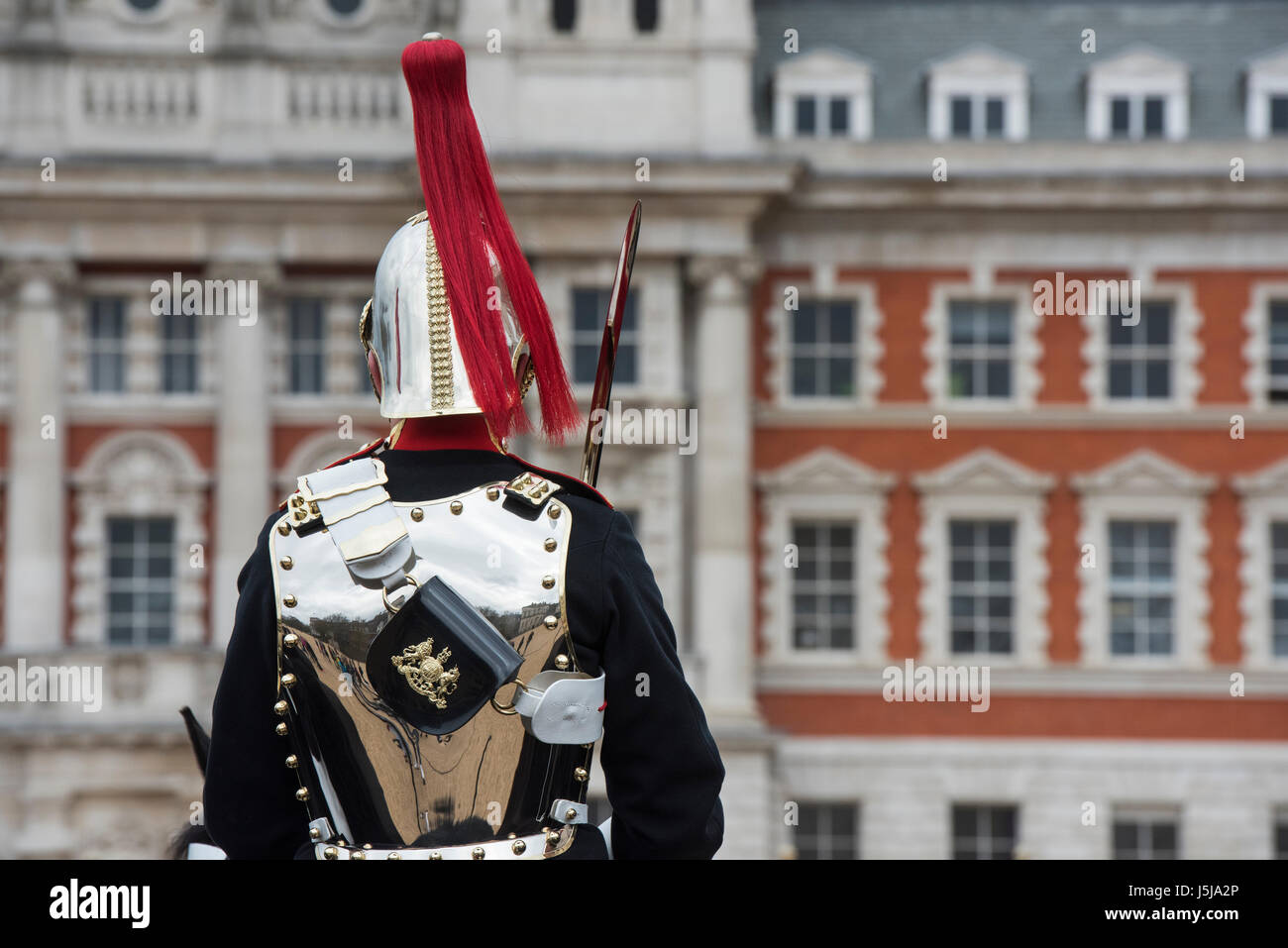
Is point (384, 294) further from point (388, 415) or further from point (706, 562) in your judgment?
point (706, 562)

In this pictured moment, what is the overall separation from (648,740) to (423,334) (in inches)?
28.2

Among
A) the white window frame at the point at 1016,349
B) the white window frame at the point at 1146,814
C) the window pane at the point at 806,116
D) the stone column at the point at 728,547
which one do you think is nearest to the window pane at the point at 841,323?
the white window frame at the point at 1016,349

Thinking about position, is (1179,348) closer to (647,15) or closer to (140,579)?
(647,15)

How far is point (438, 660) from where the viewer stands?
8.73 ft

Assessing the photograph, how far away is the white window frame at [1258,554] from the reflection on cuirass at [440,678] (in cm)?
2011

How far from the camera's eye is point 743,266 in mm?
21078

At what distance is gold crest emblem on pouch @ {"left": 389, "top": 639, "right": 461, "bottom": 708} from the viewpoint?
2.66 m

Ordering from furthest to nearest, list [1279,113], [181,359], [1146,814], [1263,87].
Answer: [1279,113], [1263,87], [181,359], [1146,814]

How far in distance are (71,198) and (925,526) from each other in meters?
10.8

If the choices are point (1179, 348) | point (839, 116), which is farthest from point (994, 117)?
point (1179, 348)

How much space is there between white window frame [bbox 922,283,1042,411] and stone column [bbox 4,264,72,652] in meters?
10.3

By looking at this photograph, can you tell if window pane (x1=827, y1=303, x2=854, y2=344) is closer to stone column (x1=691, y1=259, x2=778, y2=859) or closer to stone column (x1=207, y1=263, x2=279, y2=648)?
stone column (x1=691, y1=259, x2=778, y2=859)

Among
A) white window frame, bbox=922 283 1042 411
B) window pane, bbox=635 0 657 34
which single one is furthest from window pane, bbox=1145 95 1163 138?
window pane, bbox=635 0 657 34
